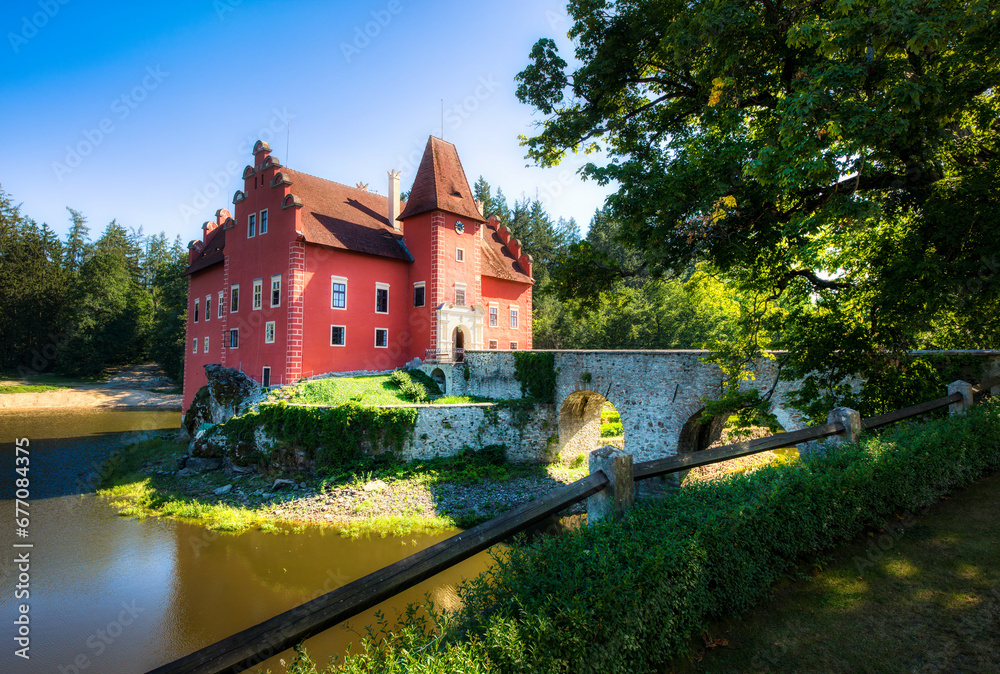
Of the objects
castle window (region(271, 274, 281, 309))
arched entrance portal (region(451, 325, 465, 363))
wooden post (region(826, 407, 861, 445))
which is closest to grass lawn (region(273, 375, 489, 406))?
arched entrance portal (region(451, 325, 465, 363))

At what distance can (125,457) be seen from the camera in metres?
23.0

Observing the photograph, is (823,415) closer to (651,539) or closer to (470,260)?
(651,539)

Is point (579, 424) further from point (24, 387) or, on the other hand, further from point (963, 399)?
point (24, 387)

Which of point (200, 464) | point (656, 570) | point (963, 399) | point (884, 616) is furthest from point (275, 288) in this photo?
point (963, 399)

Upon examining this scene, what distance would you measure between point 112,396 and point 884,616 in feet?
185

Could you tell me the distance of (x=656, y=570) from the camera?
3553 mm

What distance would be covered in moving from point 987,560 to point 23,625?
15825 mm

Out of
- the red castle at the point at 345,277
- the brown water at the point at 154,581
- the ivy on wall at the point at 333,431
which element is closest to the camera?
the brown water at the point at 154,581

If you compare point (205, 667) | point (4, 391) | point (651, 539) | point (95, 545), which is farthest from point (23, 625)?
point (4, 391)

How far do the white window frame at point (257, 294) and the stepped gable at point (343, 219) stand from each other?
13.5 ft

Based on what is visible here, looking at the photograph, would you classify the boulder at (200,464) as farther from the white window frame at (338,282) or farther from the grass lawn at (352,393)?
the white window frame at (338,282)

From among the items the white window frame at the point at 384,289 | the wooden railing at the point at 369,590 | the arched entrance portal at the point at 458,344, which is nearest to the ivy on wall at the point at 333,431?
the arched entrance portal at the point at 458,344

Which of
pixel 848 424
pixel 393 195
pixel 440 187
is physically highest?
pixel 393 195

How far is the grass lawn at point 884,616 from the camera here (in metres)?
3.63
